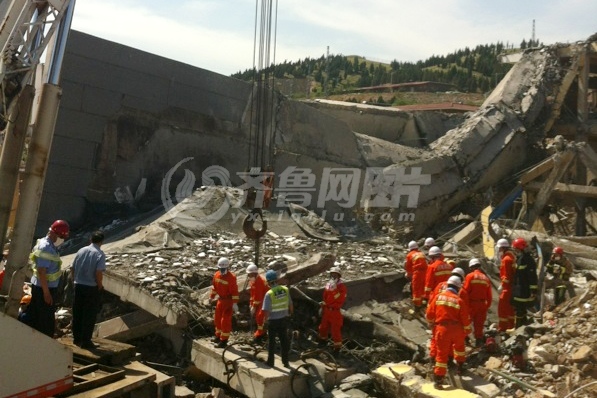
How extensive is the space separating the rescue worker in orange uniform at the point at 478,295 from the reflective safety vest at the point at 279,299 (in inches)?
80.7

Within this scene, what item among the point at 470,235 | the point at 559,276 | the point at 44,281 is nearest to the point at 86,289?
the point at 44,281

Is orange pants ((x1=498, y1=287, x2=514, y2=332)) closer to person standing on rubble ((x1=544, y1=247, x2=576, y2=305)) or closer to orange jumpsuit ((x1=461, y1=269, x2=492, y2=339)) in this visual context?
orange jumpsuit ((x1=461, y1=269, x2=492, y2=339))

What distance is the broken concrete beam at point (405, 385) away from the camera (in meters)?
6.67

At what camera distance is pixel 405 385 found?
7074 millimetres

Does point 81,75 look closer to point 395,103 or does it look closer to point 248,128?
point 248,128

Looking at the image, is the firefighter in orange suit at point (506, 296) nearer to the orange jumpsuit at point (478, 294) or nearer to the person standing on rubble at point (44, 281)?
the orange jumpsuit at point (478, 294)

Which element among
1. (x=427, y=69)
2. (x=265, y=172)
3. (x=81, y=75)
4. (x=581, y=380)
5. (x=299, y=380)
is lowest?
(x=299, y=380)

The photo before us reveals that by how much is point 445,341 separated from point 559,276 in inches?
124

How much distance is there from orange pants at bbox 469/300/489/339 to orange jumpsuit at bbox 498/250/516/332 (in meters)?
0.54

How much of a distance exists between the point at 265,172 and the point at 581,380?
4690mm

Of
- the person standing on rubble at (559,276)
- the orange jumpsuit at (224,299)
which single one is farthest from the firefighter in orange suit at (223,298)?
the person standing on rubble at (559,276)

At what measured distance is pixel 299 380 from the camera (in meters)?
7.38

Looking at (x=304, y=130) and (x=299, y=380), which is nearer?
(x=299, y=380)

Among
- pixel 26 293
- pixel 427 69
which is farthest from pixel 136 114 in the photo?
pixel 427 69
